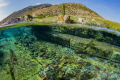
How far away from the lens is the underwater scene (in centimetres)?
982

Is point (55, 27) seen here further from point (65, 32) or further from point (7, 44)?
point (7, 44)

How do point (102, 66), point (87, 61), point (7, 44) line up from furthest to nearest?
point (7, 44) → point (87, 61) → point (102, 66)

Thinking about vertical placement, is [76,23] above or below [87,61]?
above

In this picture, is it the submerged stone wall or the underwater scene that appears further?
the submerged stone wall

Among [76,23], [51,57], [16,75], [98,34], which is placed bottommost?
[16,75]

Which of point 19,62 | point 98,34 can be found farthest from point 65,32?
point 19,62

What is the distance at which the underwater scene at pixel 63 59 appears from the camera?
982cm

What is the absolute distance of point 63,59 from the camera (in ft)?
39.8

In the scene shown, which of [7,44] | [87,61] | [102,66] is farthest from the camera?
[7,44]

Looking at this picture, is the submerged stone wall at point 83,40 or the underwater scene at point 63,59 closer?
the underwater scene at point 63,59

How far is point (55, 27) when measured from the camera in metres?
22.4

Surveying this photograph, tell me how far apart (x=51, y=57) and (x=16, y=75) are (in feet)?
13.1

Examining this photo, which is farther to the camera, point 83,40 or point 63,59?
point 83,40

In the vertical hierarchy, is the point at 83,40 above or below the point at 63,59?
above
